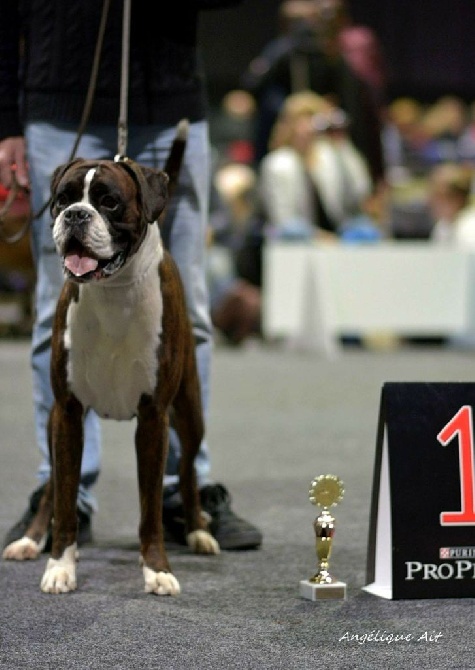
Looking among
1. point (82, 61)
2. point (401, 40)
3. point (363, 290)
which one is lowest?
point (363, 290)

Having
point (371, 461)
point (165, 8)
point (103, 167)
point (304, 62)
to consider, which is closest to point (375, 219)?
point (304, 62)

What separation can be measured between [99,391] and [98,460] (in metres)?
0.50

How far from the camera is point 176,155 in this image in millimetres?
2578

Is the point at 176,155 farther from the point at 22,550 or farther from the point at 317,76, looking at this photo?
the point at 317,76

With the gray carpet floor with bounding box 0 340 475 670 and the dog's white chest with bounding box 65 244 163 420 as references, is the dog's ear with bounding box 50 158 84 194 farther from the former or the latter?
the gray carpet floor with bounding box 0 340 475 670

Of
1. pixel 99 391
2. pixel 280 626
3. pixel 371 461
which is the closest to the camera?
pixel 280 626

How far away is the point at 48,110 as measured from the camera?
2.68m

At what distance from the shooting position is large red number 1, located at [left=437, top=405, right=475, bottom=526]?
2.18m

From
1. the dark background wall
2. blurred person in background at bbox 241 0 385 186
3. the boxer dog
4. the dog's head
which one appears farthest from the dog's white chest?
the dark background wall

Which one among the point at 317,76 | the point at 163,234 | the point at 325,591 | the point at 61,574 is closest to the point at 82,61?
the point at 163,234

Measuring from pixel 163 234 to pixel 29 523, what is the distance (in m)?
0.69

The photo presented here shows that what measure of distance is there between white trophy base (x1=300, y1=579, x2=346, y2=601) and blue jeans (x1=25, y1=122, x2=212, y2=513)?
64 centimetres

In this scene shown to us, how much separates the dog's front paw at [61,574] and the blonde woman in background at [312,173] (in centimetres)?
605

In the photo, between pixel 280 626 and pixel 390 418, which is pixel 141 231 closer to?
pixel 390 418
